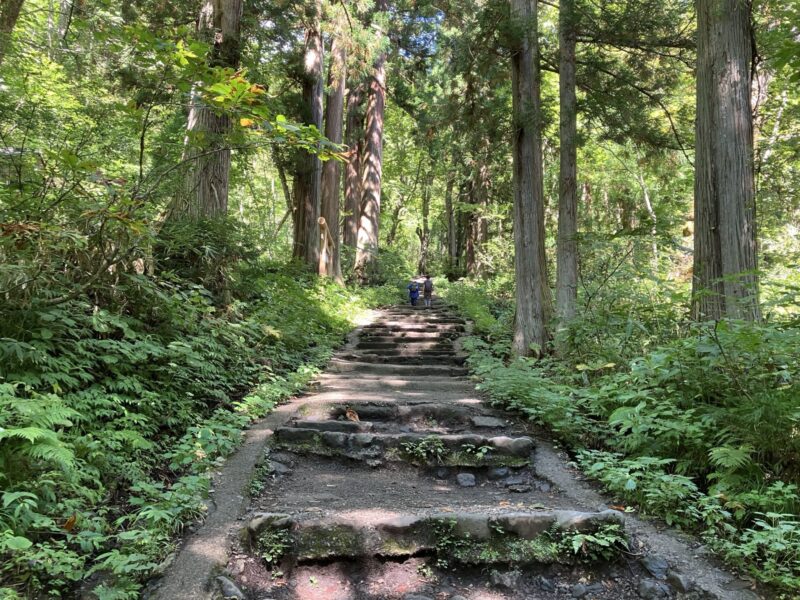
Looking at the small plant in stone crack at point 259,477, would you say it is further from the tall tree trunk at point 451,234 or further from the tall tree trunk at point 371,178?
the tall tree trunk at point 451,234

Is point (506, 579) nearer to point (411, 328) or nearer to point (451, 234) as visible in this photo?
point (411, 328)

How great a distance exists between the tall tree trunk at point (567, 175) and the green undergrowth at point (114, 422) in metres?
5.03

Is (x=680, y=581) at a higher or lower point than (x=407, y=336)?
lower

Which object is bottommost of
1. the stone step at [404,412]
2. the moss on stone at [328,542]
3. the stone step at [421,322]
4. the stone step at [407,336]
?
the moss on stone at [328,542]

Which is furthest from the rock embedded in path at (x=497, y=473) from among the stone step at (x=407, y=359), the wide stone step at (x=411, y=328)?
the wide stone step at (x=411, y=328)

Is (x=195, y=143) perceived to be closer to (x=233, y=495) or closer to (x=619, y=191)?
(x=233, y=495)

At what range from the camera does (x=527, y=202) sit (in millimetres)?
8031

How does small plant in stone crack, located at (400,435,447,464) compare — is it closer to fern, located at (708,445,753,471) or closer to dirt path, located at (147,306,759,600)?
dirt path, located at (147,306,759,600)

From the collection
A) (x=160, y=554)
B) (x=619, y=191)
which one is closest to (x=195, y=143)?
(x=160, y=554)

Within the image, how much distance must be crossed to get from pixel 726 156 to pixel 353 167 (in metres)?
15.3

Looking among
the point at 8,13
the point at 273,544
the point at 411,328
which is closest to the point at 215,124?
the point at 8,13

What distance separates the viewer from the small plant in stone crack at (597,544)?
9.12 feet

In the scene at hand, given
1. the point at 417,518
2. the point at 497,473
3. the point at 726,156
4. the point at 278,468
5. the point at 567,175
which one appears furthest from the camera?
the point at 567,175

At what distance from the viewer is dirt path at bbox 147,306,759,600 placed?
2.63m
